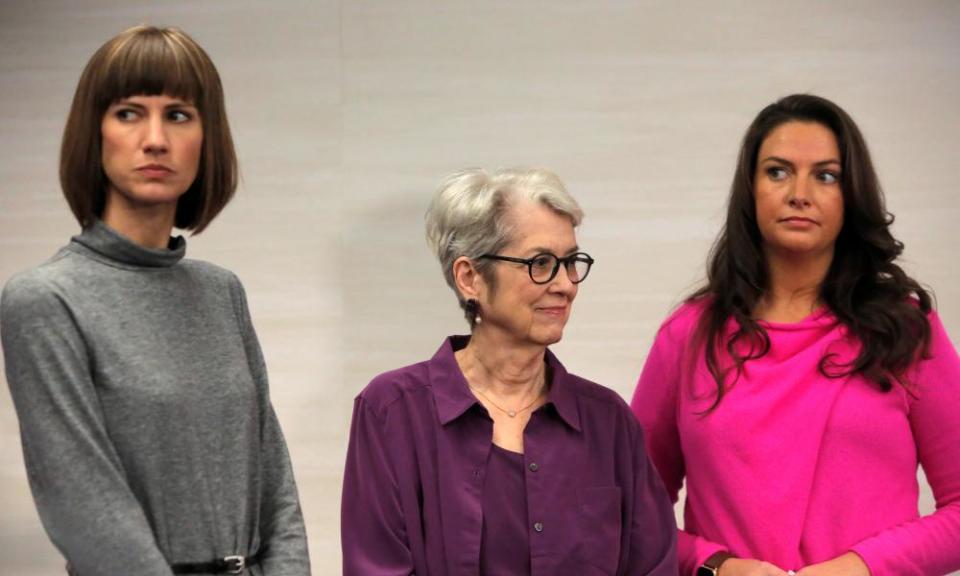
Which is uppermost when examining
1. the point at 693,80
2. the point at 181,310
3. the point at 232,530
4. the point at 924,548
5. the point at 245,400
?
the point at 693,80

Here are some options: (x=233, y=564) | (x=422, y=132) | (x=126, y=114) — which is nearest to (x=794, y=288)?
(x=422, y=132)

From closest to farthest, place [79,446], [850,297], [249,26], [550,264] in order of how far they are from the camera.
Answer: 1. [79,446]
2. [550,264]
3. [850,297]
4. [249,26]

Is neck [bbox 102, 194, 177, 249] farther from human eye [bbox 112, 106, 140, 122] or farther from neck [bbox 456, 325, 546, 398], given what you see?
neck [bbox 456, 325, 546, 398]

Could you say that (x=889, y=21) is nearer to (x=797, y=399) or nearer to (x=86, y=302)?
(x=797, y=399)

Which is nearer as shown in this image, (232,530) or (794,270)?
(232,530)

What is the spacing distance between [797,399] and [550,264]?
23.2 inches

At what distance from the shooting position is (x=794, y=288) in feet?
9.84

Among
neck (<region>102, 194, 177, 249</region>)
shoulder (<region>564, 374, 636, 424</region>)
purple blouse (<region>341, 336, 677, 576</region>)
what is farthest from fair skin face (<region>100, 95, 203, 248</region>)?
shoulder (<region>564, 374, 636, 424</region>)

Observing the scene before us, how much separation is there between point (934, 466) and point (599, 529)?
0.72 meters

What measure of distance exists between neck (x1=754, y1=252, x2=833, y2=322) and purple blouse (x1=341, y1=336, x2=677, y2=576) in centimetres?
42

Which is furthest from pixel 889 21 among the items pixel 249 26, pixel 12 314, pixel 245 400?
pixel 12 314

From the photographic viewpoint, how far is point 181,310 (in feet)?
7.74

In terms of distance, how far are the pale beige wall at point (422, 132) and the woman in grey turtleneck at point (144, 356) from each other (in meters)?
1.27

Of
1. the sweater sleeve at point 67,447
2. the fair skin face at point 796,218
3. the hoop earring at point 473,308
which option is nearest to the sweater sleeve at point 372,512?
the hoop earring at point 473,308
